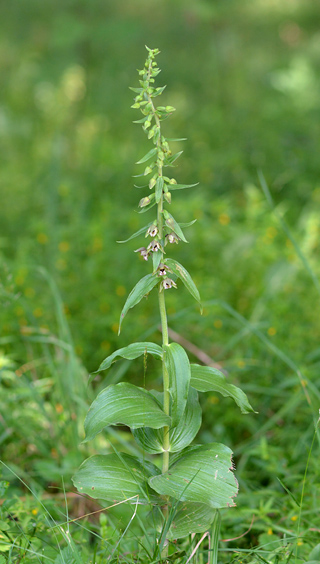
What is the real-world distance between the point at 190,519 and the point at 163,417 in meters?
0.26

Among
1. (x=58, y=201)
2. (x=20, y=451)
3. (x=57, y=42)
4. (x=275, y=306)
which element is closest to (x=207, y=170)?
(x=58, y=201)

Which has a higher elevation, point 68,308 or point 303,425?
point 68,308

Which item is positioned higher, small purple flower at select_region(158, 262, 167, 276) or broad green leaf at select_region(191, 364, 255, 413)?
small purple flower at select_region(158, 262, 167, 276)

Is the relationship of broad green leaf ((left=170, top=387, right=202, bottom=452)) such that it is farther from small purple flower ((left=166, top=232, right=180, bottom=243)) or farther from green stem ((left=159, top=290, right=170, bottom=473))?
small purple flower ((left=166, top=232, right=180, bottom=243))

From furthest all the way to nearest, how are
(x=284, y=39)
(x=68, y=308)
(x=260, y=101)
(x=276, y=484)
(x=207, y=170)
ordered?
(x=284, y=39)
(x=260, y=101)
(x=207, y=170)
(x=68, y=308)
(x=276, y=484)

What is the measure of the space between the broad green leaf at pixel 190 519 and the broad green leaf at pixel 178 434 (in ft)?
0.44

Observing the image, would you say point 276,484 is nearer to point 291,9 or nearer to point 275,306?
point 275,306

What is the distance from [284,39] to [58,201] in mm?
3143

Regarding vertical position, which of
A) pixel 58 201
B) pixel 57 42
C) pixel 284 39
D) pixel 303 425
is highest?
pixel 57 42

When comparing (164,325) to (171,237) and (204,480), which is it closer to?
(171,237)

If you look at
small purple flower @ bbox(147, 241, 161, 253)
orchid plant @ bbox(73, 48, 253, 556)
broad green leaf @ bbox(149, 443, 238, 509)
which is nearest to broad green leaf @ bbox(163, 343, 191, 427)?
orchid plant @ bbox(73, 48, 253, 556)

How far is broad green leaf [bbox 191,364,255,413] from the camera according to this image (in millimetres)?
1225

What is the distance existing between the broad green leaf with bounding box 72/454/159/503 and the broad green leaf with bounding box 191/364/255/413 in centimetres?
23

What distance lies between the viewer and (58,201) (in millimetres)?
3832
